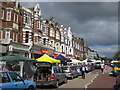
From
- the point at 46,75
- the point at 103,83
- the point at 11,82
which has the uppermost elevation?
the point at 11,82

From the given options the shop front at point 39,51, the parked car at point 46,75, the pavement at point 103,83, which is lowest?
Result: the pavement at point 103,83

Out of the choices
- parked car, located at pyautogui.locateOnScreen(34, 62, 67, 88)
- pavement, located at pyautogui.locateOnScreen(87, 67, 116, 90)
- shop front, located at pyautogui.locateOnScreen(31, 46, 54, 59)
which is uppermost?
shop front, located at pyautogui.locateOnScreen(31, 46, 54, 59)

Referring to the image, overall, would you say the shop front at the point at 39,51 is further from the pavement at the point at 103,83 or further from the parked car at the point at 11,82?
the parked car at the point at 11,82

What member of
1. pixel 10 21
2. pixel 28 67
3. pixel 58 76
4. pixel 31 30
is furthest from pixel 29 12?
pixel 58 76

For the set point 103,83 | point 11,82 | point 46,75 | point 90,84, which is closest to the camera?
point 11,82

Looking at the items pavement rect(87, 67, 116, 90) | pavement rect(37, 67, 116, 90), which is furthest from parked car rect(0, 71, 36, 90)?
pavement rect(87, 67, 116, 90)

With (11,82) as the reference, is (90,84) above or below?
below

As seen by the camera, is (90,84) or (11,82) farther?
(90,84)

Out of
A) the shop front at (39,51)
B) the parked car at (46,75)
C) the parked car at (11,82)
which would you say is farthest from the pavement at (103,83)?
the shop front at (39,51)

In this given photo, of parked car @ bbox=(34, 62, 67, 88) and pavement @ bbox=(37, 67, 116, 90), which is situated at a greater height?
parked car @ bbox=(34, 62, 67, 88)

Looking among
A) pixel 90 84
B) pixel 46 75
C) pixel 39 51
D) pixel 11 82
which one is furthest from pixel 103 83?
pixel 39 51

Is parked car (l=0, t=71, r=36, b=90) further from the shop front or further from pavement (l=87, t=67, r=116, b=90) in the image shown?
the shop front

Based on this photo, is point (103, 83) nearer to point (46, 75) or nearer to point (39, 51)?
point (46, 75)

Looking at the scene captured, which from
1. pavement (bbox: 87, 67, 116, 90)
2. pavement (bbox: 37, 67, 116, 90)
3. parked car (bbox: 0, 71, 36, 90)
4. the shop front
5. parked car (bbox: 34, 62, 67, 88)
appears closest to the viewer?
parked car (bbox: 0, 71, 36, 90)
